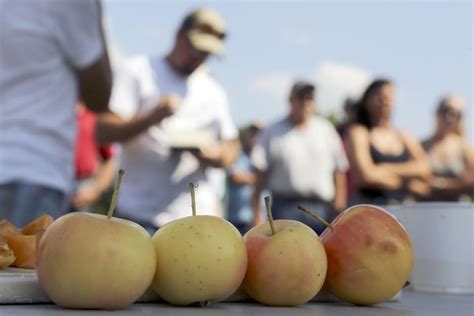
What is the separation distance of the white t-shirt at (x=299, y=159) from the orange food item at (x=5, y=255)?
290 centimetres

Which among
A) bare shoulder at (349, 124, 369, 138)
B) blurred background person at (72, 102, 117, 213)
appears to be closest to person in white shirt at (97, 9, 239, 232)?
bare shoulder at (349, 124, 369, 138)

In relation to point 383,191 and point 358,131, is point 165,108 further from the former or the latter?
point 383,191

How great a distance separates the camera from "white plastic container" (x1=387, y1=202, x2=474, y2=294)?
1.25 meters

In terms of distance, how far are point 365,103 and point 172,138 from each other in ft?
2.97

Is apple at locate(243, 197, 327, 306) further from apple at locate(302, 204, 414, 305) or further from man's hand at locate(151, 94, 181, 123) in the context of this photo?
man's hand at locate(151, 94, 181, 123)

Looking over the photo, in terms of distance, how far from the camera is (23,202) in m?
2.04

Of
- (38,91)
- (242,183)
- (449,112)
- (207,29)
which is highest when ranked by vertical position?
(207,29)

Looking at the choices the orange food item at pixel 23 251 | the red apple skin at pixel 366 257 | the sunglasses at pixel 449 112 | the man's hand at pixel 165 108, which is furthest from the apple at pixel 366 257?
the sunglasses at pixel 449 112

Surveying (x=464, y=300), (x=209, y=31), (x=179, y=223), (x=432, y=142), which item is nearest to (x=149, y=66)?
(x=209, y=31)

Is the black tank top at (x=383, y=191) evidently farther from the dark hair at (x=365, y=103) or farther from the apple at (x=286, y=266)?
the apple at (x=286, y=266)

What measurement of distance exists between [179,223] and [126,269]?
9 centimetres

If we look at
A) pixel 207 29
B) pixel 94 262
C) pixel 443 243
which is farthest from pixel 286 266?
pixel 207 29

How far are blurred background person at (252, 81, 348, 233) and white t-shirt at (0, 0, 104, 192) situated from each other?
1738 millimetres

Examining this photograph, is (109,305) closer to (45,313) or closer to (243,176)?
(45,313)
